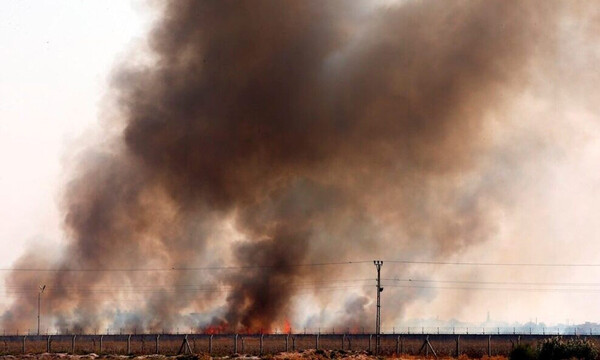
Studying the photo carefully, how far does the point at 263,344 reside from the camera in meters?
99.7

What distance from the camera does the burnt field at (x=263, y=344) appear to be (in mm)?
93938

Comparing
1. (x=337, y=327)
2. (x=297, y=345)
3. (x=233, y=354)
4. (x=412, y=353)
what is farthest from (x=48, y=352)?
(x=337, y=327)

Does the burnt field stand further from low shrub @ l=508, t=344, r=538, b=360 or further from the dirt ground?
low shrub @ l=508, t=344, r=538, b=360

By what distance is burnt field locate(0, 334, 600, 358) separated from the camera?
9394 centimetres

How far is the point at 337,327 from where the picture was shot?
14088cm

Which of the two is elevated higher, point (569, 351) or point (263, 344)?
point (263, 344)

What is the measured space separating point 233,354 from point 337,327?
171 ft

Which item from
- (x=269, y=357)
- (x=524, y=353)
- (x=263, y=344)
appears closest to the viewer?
(x=524, y=353)

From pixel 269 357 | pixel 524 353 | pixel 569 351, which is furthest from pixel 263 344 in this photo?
pixel 569 351

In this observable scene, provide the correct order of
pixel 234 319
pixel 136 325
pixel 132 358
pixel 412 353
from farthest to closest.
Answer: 1. pixel 136 325
2. pixel 234 319
3. pixel 412 353
4. pixel 132 358

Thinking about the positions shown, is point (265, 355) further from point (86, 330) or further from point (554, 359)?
point (86, 330)

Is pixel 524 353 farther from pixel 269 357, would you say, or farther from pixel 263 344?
pixel 263 344

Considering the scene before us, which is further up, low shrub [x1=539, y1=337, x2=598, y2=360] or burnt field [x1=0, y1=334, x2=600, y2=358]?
burnt field [x1=0, y1=334, x2=600, y2=358]

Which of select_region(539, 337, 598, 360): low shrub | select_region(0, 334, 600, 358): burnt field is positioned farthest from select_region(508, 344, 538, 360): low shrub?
select_region(0, 334, 600, 358): burnt field
